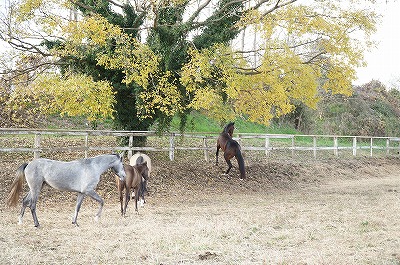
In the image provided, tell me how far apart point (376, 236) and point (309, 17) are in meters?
7.66

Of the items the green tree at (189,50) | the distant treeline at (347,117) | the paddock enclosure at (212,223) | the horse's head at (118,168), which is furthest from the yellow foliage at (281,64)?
the distant treeline at (347,117)

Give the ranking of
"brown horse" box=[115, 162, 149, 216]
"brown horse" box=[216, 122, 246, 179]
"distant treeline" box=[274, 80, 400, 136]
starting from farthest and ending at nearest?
"distant treeline" box=[274, 80, 400, 136] → "brown horse" box=[216, 122, 246, 179] → "brown horse" box=[115, 162, 149, 216]

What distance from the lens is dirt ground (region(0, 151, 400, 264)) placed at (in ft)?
19.3

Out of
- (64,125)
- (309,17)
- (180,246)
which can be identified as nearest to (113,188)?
(180,246)

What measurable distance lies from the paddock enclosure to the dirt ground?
0.02m

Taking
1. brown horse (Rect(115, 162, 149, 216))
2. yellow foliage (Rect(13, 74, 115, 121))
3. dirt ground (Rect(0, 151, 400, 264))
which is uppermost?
yellow foliage (Rect(13, 74, 115, 121))

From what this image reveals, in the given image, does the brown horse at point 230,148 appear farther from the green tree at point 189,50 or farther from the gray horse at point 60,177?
the gray horse at point 60,177

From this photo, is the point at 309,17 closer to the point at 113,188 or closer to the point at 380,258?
the point at 113,188

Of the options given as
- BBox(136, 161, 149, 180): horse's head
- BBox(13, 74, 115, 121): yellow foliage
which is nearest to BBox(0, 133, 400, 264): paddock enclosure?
BBox(136, 161, 149, 180): horse's head

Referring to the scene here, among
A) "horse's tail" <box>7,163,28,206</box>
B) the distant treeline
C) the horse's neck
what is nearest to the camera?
"horse's tail" <box>7,163,28,206</box>

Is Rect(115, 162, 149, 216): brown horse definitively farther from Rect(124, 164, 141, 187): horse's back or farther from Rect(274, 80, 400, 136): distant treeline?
Rect(274, 80, 400, 136): distant treeline

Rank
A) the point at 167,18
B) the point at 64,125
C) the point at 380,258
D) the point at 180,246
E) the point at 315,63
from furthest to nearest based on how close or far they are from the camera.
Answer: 1. the point at 64,125
2. the point at 315,63
3. the point at 167,18
4. the point at 180,246
5. the point at 380,258

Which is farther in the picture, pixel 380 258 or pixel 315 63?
pixel 315 63

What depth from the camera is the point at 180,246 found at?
6348 millimetres
